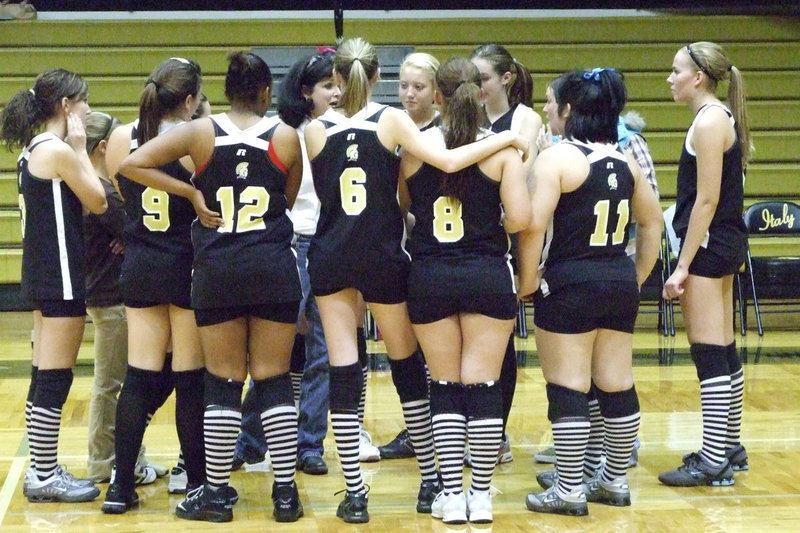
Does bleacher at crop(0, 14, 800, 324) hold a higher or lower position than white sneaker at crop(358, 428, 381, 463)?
higher

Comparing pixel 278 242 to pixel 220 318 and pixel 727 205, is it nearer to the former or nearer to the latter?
pixel 220 318

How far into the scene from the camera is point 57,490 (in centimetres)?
376

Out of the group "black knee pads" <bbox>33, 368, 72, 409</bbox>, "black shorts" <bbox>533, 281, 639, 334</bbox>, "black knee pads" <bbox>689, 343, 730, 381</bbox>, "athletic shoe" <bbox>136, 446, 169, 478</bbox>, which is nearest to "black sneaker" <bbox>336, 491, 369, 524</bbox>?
"black shorts" <bbox>533, 281, 639, 334</bbox>

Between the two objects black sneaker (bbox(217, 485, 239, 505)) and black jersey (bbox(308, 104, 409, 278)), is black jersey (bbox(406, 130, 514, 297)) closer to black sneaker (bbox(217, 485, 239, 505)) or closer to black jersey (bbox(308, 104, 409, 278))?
black jersey (bbox(308, 104, 409, 278))

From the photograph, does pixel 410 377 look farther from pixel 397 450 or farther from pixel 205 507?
pixel 397 450

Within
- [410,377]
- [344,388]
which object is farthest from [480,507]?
[344,388]

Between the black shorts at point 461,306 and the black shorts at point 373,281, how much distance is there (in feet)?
0.25

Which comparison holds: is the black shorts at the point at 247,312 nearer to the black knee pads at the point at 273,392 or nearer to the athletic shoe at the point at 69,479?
the black knee pads at the point at 273,392

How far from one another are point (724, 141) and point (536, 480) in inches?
58.4

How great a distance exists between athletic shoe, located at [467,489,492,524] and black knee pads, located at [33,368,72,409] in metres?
1.50

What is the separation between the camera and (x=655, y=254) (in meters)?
3.70

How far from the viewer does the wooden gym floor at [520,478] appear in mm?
3480

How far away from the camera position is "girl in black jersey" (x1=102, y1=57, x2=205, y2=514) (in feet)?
11.5

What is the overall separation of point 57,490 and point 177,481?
0.43 m
